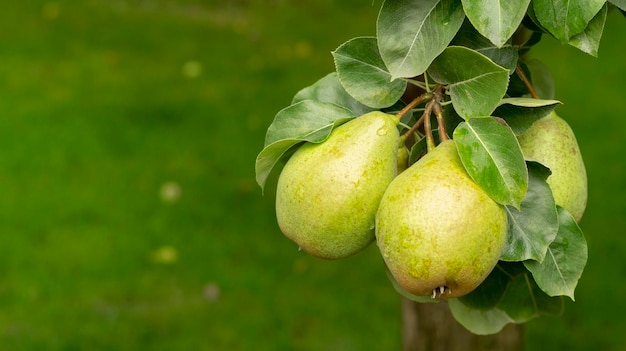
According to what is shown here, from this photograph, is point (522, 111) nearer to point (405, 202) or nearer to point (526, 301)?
point (405, 202)

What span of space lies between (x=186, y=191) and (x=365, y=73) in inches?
126

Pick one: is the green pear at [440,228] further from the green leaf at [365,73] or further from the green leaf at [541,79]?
the green leaf at [541,79]

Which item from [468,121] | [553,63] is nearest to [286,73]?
[553,63]

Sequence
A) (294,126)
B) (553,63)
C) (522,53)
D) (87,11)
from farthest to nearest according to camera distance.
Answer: (87,11), (553,63), (522,53), (294,126)

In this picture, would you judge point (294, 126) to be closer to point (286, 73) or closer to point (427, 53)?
point (427, 53)

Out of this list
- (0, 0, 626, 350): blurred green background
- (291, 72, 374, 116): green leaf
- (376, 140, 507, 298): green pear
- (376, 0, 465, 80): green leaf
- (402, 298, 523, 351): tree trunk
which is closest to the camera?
(376, 140, 507, 298): green pear

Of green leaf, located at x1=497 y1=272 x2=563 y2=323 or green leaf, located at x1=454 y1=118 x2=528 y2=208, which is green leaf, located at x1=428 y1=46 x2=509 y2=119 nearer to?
green leaf, located at x1=454 y1=118 x2=528 y2=208

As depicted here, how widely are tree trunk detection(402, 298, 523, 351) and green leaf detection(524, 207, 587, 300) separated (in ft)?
4.04

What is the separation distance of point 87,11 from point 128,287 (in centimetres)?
324

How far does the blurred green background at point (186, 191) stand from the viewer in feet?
11.0

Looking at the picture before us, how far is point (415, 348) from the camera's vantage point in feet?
7.93

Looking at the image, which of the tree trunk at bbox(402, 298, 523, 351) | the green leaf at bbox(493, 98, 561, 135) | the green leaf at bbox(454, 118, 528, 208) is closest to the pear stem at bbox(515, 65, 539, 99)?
the green leaf at bbox(493, 98, 561, 135)

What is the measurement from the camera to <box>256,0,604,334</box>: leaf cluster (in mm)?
970

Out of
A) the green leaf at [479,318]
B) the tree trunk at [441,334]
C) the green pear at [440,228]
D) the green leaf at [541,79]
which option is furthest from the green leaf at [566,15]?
the tree trunk at [441,334]
